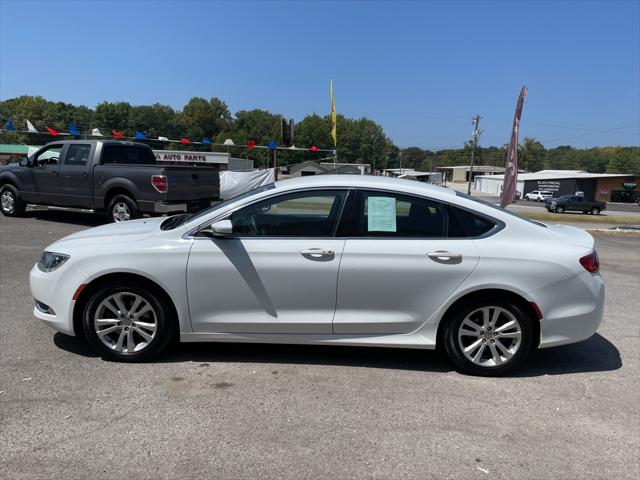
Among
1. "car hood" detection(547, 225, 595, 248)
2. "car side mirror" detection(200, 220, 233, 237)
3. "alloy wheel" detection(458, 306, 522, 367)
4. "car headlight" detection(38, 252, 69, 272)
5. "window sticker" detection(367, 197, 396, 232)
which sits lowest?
"alloy wheel" detection(458, 306, 522, 367)

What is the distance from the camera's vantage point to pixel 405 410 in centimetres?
332

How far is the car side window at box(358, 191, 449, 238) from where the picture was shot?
3861 millimetres

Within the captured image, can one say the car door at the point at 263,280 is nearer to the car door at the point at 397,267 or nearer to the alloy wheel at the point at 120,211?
the car door at the point at 397,267

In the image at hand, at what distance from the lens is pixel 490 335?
3816mm

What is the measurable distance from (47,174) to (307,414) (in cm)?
1054

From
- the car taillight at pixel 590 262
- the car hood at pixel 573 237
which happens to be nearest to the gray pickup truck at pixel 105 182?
the car hood at pixel 573 237

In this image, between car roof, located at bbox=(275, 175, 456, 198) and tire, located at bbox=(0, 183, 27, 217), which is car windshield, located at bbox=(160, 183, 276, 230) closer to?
car roof, located at bbox=(275, 175, 456, 198)

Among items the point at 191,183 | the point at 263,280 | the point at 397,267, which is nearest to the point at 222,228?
the point at 263,280

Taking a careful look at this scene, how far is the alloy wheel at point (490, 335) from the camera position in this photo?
379 centimetres

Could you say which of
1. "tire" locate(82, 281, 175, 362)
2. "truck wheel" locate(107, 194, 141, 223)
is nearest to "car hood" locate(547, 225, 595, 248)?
"tire" locate(82, 281, 175, 362)

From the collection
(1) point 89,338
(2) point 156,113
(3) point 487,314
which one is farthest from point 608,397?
(2) point 156,113

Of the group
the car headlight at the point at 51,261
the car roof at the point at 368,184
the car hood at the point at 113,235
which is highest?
the car roof at the point at 368,184

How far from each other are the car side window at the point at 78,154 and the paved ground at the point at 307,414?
7145 mm

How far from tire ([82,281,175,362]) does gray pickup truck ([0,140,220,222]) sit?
6250mm
